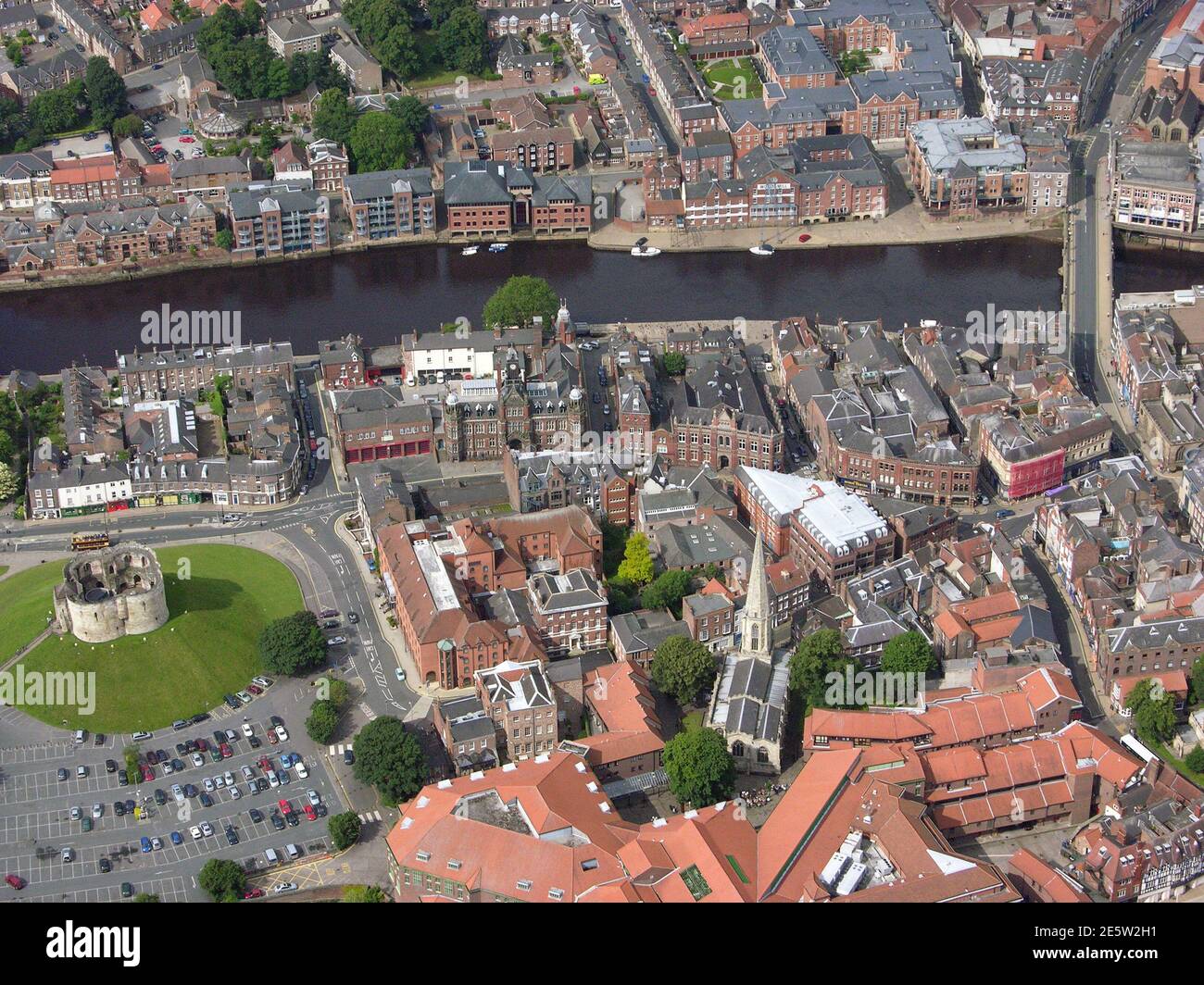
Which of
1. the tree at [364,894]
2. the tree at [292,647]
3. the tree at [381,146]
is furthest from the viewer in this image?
the tree at [381,146]

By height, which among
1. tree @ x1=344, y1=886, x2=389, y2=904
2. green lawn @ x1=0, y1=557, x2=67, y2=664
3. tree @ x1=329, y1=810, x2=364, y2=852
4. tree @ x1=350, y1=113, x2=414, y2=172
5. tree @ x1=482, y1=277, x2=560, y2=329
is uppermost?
tree @ x1=350, y1=113, x2=414, y2=172

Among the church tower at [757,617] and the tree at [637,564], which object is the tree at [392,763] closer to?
the church tower at [757,617]

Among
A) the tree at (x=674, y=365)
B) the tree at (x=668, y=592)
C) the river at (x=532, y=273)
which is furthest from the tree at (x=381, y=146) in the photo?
the tree at (x=668, y=592)

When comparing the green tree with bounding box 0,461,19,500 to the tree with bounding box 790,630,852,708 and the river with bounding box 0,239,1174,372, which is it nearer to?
the river with bounding box 0,239,1174,372

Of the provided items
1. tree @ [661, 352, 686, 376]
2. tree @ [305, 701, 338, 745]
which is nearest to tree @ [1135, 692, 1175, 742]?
tree @ [305, 701, 338, 745]

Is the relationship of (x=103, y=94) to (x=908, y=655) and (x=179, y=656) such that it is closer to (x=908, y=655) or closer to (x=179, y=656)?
(x=179, y=656)

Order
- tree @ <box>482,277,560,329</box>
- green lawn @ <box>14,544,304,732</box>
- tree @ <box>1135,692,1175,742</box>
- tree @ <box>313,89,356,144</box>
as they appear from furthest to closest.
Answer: tree @ <box>313,89,356,144</box>, tree @ <box>482,277,560,329</box>, green lawn @ <box>14,544,304,732</box>, tree @ <box>1135,692,1175,742</box>

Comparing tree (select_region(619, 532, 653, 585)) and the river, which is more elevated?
the river

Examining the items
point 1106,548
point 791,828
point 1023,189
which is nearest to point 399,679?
point 791,828
